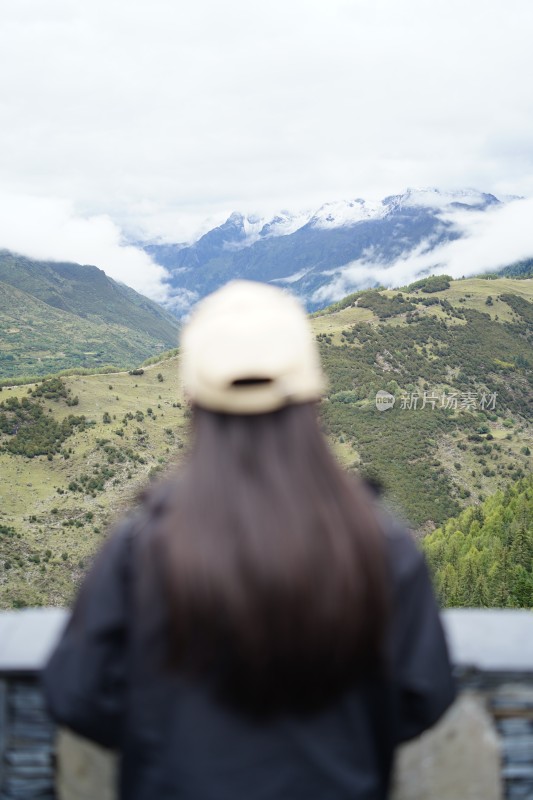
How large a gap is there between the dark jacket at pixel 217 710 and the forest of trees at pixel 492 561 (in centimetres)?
3324

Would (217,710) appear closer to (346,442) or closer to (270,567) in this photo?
(270,567)

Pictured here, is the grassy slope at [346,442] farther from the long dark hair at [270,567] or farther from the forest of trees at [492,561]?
the long dark hair at [270,567]

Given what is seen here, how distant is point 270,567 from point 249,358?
0.46 metres

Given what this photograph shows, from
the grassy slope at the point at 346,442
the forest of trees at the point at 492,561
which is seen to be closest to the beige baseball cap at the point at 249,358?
the forest of trees at the point at 492,561

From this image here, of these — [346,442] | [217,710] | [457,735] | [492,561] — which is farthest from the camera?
[346,442]

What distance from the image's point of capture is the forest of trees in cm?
3216

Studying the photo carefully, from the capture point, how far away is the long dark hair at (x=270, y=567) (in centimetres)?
139

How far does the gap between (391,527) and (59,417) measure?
64.2 meters

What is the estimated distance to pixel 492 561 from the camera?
34.3 metres

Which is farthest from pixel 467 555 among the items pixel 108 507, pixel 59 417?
pixel 59 417

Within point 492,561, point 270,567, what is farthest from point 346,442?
point 270,567

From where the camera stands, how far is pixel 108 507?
52.8 m

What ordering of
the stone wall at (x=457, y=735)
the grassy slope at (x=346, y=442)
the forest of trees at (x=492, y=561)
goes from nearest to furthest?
1. the stone wall at (x=457, y=735)
2. the forest of trees at (x=492, y=561)
3. the grassy slope at (x=346, y=442)

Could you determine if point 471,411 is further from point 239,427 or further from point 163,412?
point 239,427
